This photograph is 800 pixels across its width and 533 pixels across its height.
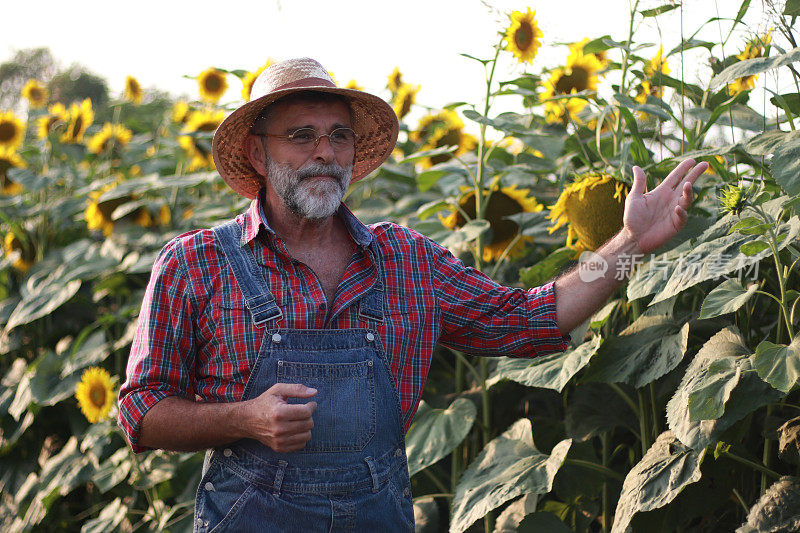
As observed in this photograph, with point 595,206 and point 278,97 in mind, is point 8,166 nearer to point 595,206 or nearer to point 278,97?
point 278,97

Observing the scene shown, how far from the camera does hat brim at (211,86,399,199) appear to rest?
7.19ft

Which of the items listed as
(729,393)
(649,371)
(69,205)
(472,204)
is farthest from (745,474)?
(69,205)

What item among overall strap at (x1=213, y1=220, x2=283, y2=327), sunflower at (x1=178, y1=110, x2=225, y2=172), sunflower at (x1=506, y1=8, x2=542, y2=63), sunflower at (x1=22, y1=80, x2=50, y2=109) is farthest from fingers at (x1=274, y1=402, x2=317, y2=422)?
sunflower at (x1=22, y1=80, x2=50, y2=109)

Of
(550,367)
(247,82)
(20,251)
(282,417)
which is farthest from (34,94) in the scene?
(282,417)

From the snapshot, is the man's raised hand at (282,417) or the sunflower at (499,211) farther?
the sunflower at (499,211)

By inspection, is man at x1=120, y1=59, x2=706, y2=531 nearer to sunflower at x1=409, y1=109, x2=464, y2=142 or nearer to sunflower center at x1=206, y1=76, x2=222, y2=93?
sunflower at x1=409, y1=109, x2=464, y2=142

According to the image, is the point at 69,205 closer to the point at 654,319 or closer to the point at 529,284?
the point at 529,284

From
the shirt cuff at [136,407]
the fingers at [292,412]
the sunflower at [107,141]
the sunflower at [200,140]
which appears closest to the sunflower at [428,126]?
the sunflower at [200,140]

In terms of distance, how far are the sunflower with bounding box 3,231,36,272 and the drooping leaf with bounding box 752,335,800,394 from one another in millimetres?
3942

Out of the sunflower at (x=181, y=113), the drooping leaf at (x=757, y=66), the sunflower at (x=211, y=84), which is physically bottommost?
the sunflower at (x=181, y=113)

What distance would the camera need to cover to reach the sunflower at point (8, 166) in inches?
209

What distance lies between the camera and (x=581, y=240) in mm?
2352

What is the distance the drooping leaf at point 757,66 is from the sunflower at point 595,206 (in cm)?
35

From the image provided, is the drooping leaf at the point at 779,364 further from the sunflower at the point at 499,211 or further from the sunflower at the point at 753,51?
the sunflower at the point at 499,211
